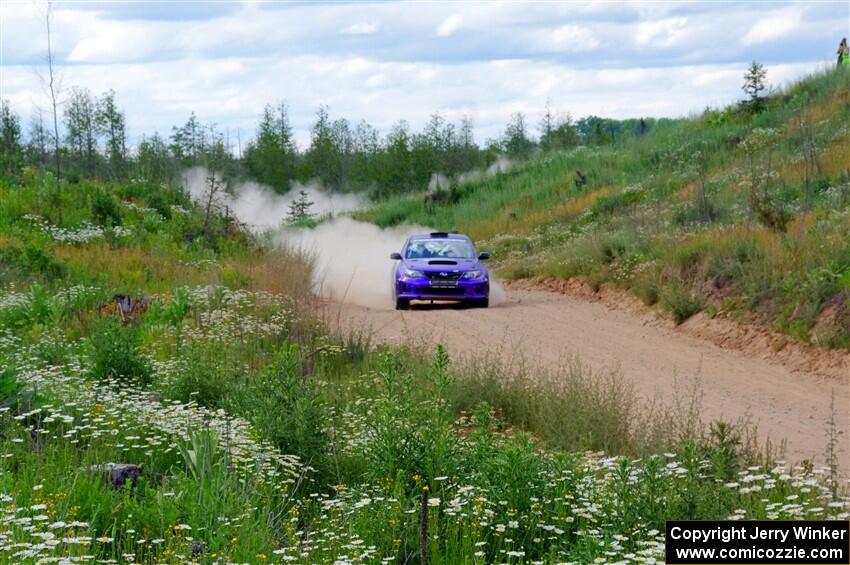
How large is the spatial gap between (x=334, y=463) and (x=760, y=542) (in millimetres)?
3695

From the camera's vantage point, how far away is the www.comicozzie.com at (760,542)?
6043 mm

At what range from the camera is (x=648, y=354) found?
16.5m

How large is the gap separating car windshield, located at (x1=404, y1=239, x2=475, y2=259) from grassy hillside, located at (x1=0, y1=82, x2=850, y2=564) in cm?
837

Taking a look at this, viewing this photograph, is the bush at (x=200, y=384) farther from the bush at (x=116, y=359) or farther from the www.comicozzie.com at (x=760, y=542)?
the www.comicozzie.com at (x=760, y=542)

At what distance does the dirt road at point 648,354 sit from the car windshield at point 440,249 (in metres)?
1.21

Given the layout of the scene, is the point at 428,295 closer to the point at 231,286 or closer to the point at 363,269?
the point at 231,286

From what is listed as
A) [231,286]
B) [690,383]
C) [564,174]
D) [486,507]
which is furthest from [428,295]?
[564,174]

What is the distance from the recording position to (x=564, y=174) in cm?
4516

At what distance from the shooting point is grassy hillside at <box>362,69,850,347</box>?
17.6 m

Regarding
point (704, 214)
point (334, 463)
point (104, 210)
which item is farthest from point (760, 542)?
point (104, 210)

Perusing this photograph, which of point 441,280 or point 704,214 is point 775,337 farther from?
point 704,214

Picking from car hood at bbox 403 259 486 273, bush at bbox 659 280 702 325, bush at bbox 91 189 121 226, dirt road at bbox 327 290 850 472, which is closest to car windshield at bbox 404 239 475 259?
car hood at bbox 403 259 486 273

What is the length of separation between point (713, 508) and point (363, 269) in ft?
78.8

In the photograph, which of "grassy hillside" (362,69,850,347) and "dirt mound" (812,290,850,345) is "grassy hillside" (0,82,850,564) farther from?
"grassy hillside" (362,69,850,347)
